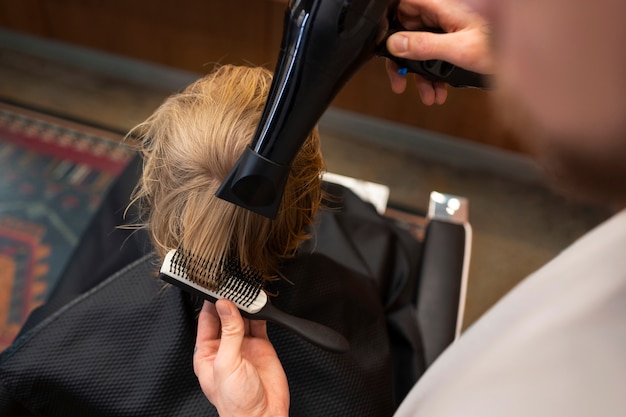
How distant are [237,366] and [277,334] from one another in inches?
→ 6.5

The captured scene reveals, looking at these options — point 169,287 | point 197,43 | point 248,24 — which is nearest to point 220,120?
point 169,287

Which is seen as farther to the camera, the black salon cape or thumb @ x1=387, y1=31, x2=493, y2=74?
the black salon cape

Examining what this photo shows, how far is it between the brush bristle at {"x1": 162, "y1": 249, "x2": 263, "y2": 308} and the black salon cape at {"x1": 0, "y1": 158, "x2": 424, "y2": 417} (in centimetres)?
16

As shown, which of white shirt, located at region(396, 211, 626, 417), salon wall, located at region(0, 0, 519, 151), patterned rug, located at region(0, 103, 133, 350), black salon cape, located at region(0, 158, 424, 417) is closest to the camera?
white shirt, located at region(396, 211, 626, 417)

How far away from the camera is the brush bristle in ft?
2.05

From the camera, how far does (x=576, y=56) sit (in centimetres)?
27

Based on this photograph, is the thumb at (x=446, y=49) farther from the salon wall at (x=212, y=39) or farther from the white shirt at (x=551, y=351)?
the salon wall at (x=212, y=39)

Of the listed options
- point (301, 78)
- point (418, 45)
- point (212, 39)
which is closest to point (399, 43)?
point (418, 45)

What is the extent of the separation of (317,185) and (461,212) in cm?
47

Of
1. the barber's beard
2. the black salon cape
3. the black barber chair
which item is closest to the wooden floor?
the black barber chair

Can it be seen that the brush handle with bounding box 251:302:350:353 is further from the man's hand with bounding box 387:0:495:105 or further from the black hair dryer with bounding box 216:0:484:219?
the man's hand with bounding box 387:0:495:105

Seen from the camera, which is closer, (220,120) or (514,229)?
(220,120)


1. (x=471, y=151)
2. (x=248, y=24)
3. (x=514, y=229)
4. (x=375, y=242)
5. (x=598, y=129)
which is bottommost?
(x=514, y=229)

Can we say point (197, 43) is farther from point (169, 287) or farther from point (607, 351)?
point (607, 351)
